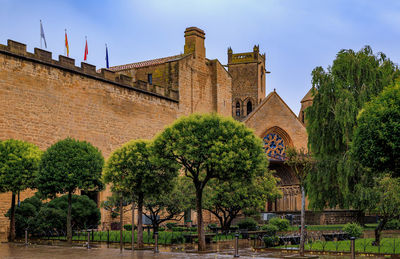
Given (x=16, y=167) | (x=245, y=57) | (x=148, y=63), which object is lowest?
(x=16, y=167)

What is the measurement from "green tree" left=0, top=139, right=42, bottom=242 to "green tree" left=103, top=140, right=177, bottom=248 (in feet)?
15.0

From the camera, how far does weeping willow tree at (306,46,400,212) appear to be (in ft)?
81.9

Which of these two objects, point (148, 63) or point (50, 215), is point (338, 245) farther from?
point (148, 63)

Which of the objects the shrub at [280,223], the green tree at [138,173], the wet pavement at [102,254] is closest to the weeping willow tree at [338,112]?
the shrub at [280,223]

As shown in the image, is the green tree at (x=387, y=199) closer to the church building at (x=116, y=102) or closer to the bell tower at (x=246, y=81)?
the church building at (x=116, y=102)

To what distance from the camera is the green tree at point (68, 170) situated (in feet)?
67.8

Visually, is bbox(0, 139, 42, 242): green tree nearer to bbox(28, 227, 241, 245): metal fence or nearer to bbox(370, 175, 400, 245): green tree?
bbox(28, 227, 241, 245): metal fence

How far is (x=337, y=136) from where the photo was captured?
85.5ft

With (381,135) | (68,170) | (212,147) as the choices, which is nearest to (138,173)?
Result: (212,147)

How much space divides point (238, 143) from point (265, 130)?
96.0ft

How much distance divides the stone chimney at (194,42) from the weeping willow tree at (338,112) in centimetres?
1492

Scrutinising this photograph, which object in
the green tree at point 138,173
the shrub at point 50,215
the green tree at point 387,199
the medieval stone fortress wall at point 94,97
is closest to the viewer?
the green tree at point 387,199

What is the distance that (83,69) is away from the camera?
100.0 ft

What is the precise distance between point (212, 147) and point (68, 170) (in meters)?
6.88
